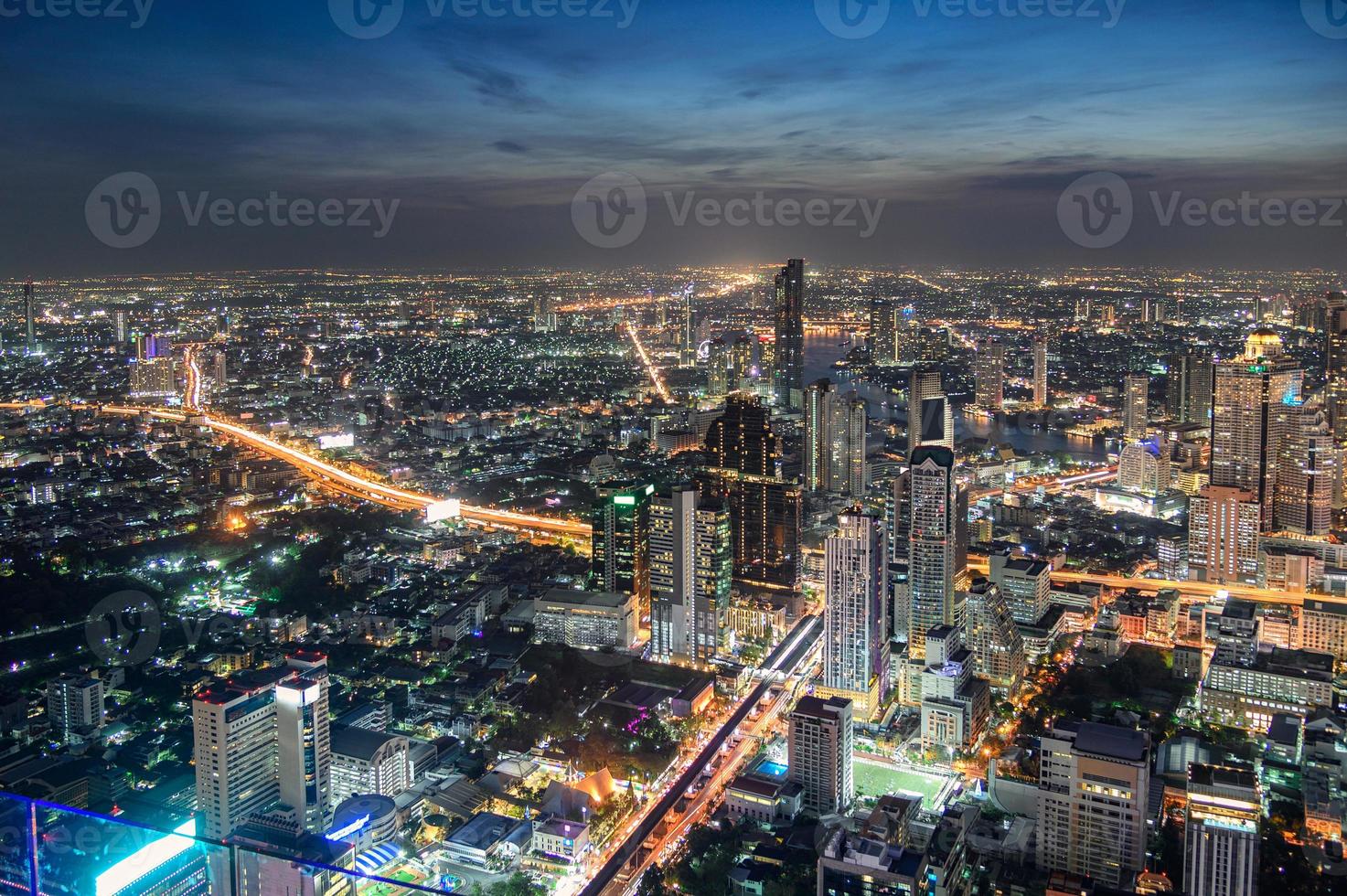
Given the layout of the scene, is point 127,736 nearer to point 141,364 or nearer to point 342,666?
point 342,666

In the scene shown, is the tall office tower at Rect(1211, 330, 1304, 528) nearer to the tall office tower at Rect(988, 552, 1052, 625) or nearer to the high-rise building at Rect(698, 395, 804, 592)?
the tall office tower at Rect(988, 552, 1052, 625)

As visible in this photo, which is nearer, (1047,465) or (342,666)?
(342,666)

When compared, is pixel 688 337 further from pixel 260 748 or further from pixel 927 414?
pixel 260 748

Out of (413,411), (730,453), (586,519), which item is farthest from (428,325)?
(730,453)

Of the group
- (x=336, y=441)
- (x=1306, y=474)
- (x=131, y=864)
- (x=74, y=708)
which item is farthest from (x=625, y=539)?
(x=336, y=441)

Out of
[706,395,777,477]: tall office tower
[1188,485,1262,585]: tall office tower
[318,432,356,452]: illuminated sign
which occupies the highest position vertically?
[706,395,777,477]: tall office tower

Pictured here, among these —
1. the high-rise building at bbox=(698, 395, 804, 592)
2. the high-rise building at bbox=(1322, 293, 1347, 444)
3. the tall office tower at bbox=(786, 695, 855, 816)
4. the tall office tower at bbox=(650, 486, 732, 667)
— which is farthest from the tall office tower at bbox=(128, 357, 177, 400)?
the high-rise building at bbox=(1322, 293, 1347, 444)

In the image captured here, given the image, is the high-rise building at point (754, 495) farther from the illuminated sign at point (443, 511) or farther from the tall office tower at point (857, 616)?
the illuminated sign at point (443, 511)
